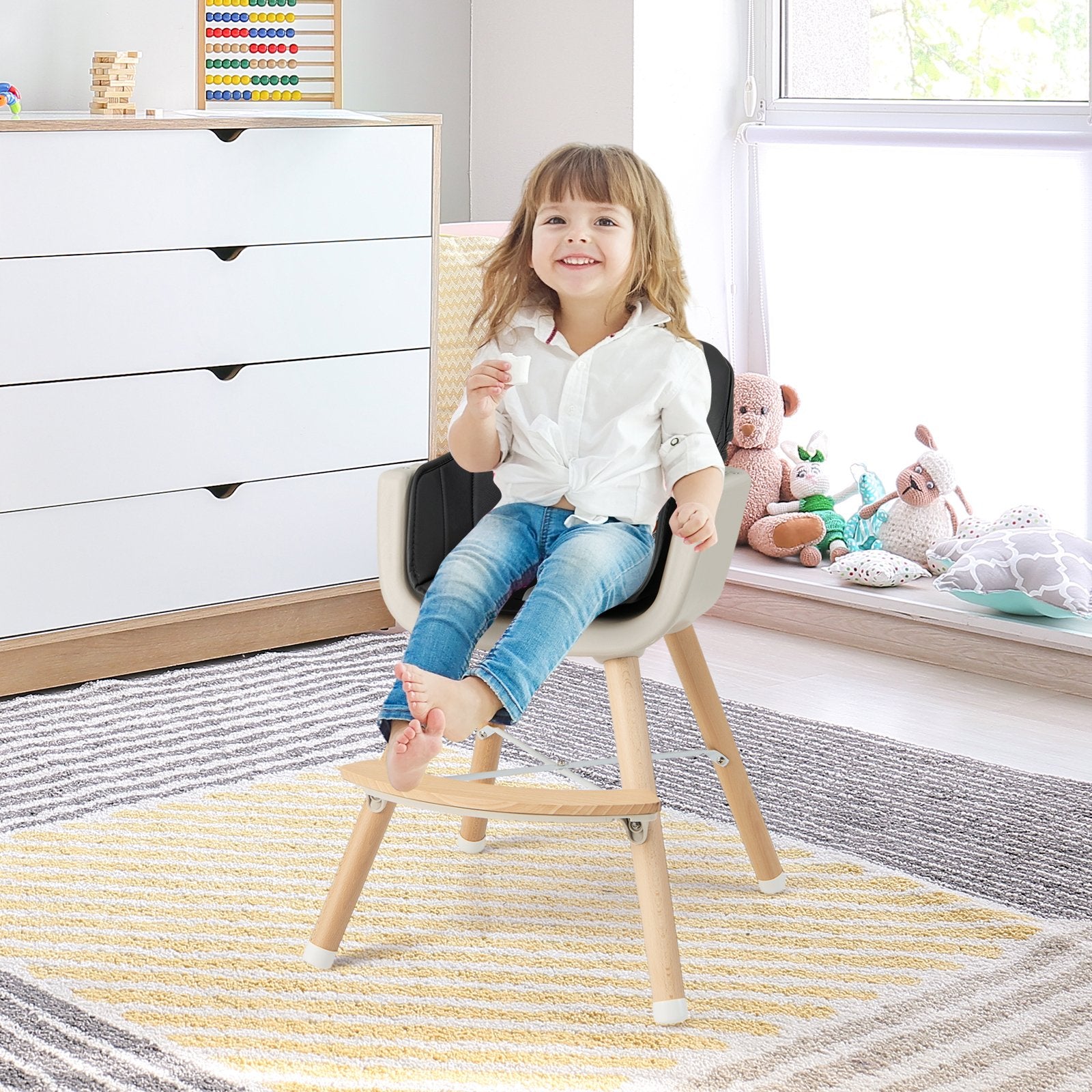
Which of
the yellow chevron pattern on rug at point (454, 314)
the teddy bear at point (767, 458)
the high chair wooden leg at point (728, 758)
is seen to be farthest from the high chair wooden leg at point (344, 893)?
the teddy bear at point (767, 458)

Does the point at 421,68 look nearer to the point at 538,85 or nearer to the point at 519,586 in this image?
the point at 538,85

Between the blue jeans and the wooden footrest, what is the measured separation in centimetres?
6

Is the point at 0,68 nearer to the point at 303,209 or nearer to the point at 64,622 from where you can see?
the point at 303,209

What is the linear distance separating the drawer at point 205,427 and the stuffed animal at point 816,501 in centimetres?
77

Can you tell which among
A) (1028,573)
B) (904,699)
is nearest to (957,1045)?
(904,699)

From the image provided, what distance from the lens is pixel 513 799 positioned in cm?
148

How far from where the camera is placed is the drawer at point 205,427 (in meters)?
2.42

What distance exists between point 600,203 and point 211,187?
1.00 metres

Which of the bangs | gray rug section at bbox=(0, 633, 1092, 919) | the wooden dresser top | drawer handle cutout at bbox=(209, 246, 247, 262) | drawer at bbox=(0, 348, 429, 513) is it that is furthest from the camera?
drawer handle cutout at bbox=(209, 246, 247, 262)

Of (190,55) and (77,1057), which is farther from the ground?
(190,55)

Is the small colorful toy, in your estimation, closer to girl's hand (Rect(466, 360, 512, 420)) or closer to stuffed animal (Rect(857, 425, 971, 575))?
girl's hand (Rect(466, 360, 512, 420))

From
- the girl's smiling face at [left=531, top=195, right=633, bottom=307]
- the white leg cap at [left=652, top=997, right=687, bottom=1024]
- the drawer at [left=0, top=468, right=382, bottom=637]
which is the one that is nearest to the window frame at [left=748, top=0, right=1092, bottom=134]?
the drawer at [left=0, top=468, right=382, bottom=637]

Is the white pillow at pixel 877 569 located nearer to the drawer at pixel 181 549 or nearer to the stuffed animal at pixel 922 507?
the stuffed animal at pixel 922 507

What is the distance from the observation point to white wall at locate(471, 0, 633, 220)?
3.14 m
